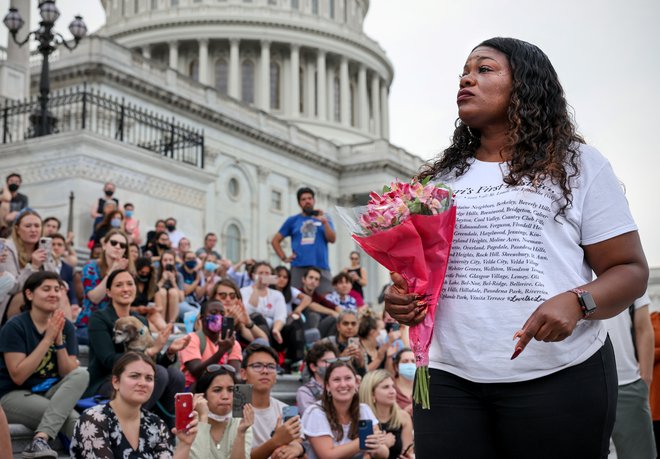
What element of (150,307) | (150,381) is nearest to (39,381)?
(150,381)

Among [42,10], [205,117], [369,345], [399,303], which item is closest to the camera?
[399,303]

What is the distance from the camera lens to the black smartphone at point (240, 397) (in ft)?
19.0

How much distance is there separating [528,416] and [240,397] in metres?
3.45

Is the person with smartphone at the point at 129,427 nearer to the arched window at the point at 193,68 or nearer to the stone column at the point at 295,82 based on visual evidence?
the stone column at the point at 295,82

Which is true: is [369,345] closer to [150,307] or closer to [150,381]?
[150,307]

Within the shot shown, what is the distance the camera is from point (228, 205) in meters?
43.1

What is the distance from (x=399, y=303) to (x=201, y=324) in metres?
5.56

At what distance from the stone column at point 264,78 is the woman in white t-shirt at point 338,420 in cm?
5607

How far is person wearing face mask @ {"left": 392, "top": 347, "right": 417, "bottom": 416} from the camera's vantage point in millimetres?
8781

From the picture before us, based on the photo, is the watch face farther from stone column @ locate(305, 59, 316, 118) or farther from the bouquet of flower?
stone column @ locate(305, 59, 316, 118)

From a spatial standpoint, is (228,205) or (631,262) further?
(228,205)

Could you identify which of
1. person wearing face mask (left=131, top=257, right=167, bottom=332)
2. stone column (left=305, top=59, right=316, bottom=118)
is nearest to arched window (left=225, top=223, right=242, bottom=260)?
stone column (left=305, top=59, right=316, bottom=118)

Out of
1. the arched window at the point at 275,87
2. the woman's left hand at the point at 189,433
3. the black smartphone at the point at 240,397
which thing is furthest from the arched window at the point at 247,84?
the woman's left hand at the point at 189,433

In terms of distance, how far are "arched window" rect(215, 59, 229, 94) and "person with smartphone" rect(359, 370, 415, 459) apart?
57880 millimetres
